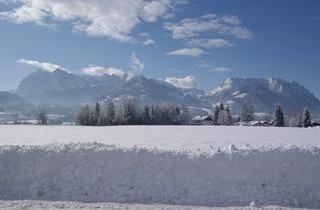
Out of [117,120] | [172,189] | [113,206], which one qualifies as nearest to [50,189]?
[113,206]

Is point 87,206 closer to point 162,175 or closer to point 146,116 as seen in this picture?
point 162,175

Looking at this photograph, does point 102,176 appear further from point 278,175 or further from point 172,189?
point 278,175

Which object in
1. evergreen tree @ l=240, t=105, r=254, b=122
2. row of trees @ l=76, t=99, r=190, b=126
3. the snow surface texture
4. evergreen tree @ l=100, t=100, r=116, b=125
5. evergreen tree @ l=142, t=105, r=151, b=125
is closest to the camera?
the snow surface texture

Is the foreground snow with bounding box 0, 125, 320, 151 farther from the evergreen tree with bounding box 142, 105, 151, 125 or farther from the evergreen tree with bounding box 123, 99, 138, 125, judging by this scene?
the evergreen tree with bounding box 142, 105, 151, 125

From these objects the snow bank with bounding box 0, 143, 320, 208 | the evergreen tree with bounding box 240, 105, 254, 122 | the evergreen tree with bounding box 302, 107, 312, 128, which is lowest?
the snow bank with bounding box 0, 143, 320, 208

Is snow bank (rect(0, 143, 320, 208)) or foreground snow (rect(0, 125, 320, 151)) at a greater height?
foreground snow (rect(0, 125, 320, 151))

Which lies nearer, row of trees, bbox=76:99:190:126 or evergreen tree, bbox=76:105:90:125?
row of trees, bbox=76:99:190:126

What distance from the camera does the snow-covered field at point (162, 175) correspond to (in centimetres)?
1405

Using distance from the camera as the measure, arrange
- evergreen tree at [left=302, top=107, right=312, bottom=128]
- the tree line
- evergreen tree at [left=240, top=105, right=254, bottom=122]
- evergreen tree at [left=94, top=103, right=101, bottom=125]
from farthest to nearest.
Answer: evergreen tree at [left=240, top=105, right=254, bottom=122] < evergreen tree at [left=302, top=107, right=312, bottom=128] < evergreen tree at [left=94, top=103, right=101, bottom=125] < the tree line

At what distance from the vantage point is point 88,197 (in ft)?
45.7

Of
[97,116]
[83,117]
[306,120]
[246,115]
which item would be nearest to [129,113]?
[97,116]

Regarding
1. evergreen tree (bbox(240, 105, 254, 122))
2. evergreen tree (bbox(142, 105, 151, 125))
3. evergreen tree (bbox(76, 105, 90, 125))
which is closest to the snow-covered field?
evergreen tree (bbox(142, 105, 151, 125))

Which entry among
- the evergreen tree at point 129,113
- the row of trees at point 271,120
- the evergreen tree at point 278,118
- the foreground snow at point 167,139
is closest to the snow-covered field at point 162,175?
the foreground snow at point 167,139

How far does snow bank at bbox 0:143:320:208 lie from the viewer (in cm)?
1406
